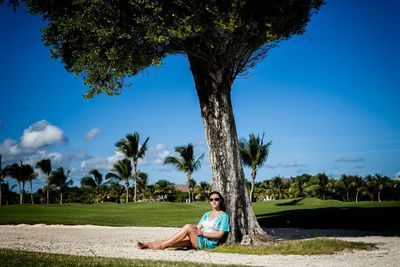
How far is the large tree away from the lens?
35.9 ft

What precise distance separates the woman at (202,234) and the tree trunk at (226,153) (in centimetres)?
103

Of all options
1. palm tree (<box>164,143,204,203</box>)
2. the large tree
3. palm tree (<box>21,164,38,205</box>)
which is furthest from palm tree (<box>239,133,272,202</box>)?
palm tree (<box>21,164,38,205</box>)

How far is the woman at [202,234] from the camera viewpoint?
35.0 feet

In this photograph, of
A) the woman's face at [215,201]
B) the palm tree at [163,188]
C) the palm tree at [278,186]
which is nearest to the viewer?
the woman's face at [215,201]

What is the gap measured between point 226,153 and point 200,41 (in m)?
3.56

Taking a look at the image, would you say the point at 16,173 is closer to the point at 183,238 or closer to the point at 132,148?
the point at 132,148

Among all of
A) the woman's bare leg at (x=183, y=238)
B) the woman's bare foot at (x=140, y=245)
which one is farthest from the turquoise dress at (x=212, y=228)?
the woman's bare foot at (x=140, y=245)

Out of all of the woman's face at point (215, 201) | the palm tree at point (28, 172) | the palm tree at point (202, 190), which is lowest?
the palm tree at point (202, 190)

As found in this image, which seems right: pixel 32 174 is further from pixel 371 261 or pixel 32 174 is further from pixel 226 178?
pixel 371 261

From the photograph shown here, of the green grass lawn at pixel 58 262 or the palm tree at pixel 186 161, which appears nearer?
the green grass lawn at pixel 58 262

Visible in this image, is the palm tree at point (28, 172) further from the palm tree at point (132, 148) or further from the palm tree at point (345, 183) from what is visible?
the palm tree at point (345, 183)

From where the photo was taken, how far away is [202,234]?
1069 centimetres

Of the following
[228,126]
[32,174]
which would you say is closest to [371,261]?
[228,126]

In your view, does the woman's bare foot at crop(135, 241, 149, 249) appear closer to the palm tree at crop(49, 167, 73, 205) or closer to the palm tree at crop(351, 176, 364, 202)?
A: the palm tree at crop(49, 167, 73, 205)
